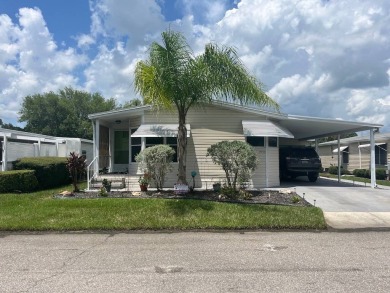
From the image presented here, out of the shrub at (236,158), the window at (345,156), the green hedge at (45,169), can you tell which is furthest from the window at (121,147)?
the window at (345,156)

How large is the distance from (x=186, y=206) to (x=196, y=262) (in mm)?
4034

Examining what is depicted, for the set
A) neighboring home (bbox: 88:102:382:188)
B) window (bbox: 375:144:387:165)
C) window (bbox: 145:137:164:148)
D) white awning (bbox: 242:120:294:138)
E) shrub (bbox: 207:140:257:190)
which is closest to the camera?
shrub (bbox: 207:140:257:190)

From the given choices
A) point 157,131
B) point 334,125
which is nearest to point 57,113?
point 157,131

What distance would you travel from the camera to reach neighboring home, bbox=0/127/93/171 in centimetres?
1502

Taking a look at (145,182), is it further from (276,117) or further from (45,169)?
(276,117)

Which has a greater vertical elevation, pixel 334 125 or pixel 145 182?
pixel 334 125

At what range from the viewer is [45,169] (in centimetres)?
1423

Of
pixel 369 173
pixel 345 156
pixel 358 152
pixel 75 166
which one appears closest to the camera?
pixel 75 166

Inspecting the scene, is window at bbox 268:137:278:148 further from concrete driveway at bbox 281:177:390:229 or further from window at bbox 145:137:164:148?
window at bbox 145:137:164:148

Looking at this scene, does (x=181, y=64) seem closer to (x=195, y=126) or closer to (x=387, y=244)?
(x=195, y=126)

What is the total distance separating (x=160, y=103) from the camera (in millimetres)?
11219

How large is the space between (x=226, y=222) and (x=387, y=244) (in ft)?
11.0

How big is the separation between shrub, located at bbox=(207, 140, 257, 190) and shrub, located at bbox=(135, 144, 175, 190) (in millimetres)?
1552

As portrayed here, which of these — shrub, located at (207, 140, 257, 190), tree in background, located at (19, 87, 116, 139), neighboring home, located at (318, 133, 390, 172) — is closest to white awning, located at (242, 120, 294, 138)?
shrub, located at (207, 140, 257, 190)
